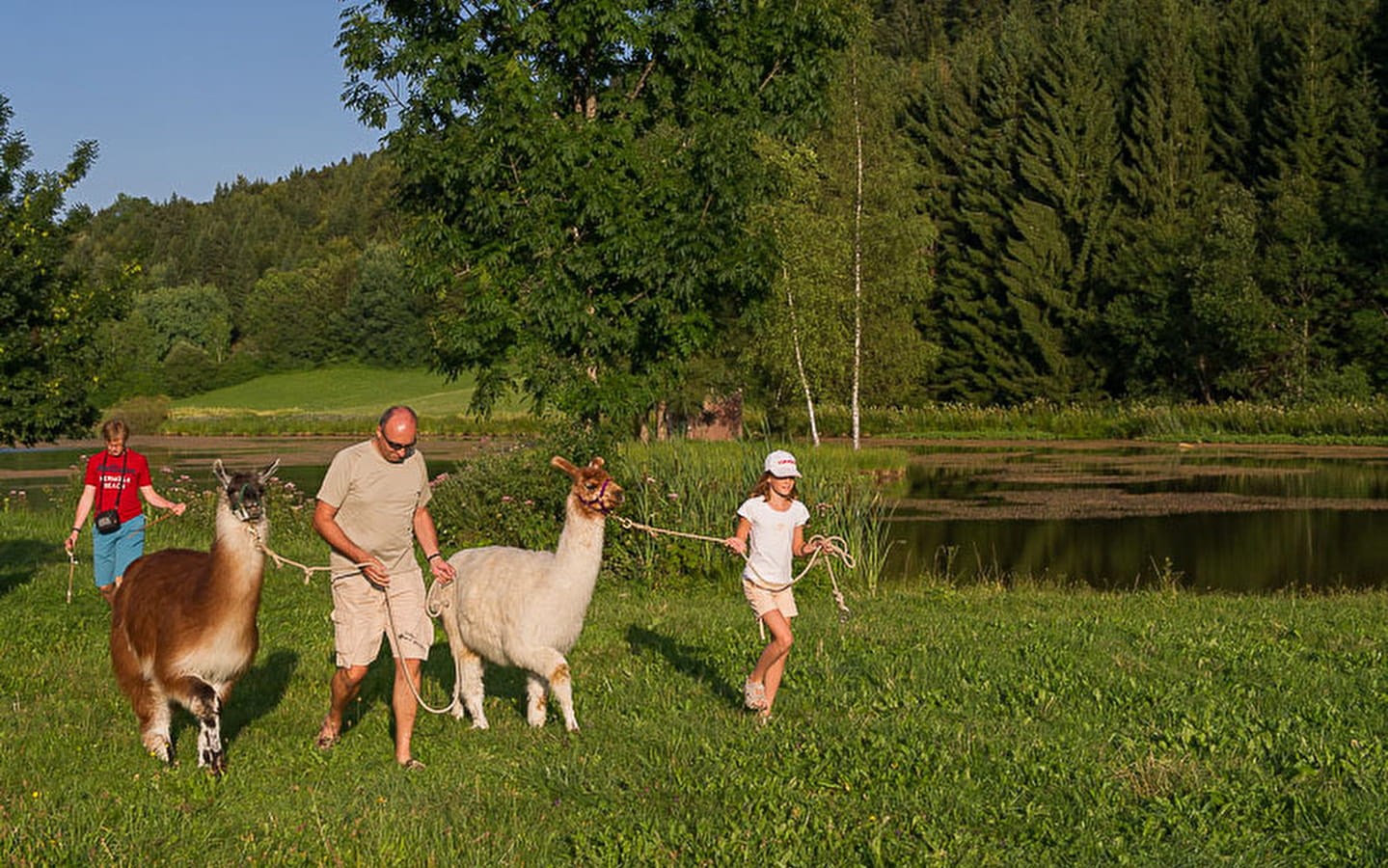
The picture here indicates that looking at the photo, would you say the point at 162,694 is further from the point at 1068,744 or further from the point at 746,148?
the point at 746,148

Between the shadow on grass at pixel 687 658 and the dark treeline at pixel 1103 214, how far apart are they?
31484mm

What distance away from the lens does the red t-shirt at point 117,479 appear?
13273 mm

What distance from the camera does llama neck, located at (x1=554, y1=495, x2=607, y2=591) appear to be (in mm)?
8750

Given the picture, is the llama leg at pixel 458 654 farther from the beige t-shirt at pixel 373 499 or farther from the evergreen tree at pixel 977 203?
the evergreen tree at pixel 977 203

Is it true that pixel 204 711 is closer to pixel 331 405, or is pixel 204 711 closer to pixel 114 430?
pixel 114 430

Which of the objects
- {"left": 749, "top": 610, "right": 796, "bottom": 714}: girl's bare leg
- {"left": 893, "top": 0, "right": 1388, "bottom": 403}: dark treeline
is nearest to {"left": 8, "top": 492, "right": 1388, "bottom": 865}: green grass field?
{"left": 749, "top": 610, "right": 796, "bottom": 714}: girl's bare leg

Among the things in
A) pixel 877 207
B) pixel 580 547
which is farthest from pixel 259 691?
pixel 877 207

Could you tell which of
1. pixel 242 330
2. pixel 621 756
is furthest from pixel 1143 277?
pixel 242 330

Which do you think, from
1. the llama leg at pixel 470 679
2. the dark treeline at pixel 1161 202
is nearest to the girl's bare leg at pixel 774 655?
the llama leg at pixel 470 679

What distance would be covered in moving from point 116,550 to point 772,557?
8243 millimetres

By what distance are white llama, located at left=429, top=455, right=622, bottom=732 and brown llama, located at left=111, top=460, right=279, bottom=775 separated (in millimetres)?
1539

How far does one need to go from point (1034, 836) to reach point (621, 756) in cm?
269

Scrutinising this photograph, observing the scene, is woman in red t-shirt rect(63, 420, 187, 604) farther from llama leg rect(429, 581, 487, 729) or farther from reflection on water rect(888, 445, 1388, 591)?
reflection on water rect(888, 445, 1388, 591)

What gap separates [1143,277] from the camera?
6931 centimetres
